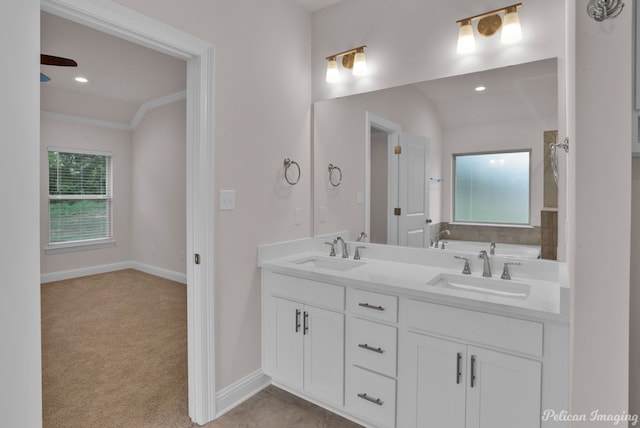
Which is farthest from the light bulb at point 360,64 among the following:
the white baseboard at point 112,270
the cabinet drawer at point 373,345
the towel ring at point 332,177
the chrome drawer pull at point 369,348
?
the white baseboard at point 112,270

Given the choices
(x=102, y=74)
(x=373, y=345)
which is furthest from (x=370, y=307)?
(x=102, y=74)

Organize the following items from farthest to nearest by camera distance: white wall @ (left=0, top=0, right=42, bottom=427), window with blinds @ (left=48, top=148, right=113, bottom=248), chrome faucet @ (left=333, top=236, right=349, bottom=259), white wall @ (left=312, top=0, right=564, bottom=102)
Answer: window with blinds @ (left=48, top=148, right=113, bottom=248) → chrome faucet @ (left=333, top=236, right=349, bottom=259) → white wall @ (left=312, top=0, right=564, bottom=102) → white wall @ (left=0, top=0, right=42, bottom=427)

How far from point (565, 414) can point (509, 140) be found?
4.36ft

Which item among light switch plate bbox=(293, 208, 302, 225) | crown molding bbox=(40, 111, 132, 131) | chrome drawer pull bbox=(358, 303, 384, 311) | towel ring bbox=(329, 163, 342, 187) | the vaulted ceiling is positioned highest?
the vaulted ceiling

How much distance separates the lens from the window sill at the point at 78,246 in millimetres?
4898

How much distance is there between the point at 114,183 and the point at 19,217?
4931 millimetres

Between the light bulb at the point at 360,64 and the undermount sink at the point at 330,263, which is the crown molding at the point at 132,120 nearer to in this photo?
the light bulb at the point at 360,64

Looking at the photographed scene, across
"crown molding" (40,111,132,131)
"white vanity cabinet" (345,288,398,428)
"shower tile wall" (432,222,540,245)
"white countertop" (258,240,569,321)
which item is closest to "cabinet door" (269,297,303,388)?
"white countertop" (258,240,569,321)

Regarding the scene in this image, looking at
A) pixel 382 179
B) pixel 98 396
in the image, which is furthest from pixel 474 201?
pixel 98 396

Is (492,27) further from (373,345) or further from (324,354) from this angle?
(324,354)

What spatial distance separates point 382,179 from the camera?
2383 millimetres

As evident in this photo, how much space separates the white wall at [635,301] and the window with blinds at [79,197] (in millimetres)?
6180

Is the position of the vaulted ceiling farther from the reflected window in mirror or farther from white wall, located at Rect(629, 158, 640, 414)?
white wall, located at Rect(629, 158, 640, 414)

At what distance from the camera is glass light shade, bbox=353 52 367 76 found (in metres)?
2.35
